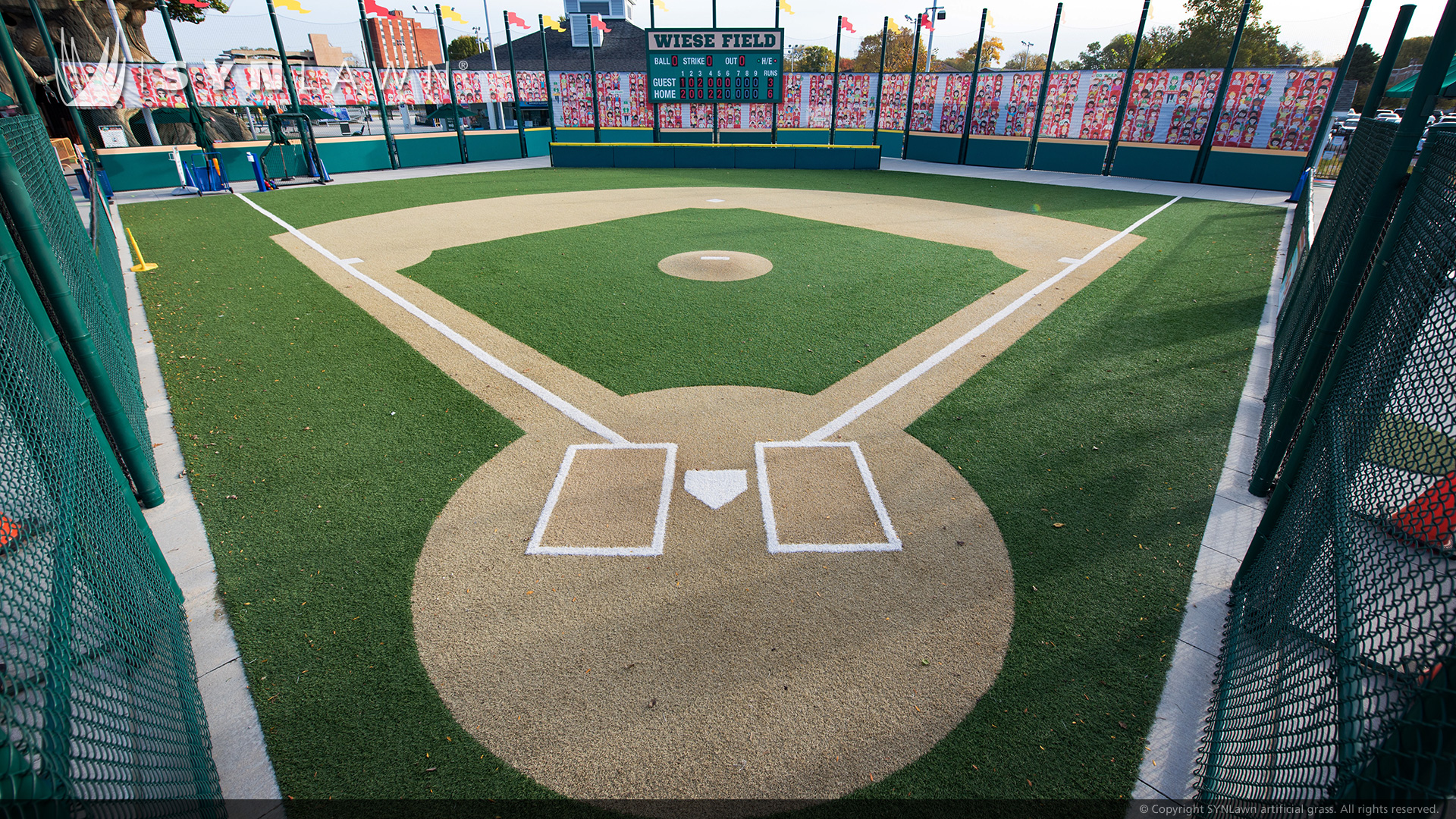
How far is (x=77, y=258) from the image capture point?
5.60 m

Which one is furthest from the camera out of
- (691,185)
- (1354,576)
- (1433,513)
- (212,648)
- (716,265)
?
(691,185)

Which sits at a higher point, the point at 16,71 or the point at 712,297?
the point at 16,71

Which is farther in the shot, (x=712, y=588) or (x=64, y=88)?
(x=64, y=88)

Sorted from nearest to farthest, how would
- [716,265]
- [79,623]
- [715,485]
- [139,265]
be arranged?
1. [79,623]
2. [715,485]
3. [139,265]
4. [716,265]

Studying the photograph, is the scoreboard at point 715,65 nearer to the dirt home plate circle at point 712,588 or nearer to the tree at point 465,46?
the dirt home plate circle at point 712,588

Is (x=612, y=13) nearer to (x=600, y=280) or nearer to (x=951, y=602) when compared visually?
(x=600, y=280)

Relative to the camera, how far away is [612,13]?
63.8 metres

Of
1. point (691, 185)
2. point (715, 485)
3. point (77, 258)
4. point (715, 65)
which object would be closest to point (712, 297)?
point (715, 485)

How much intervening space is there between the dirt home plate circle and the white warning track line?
0.06 meters

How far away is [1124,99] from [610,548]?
26.3m

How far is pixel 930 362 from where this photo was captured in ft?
25.9

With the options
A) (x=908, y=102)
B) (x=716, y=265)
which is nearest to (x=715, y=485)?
(x=716, y=265)

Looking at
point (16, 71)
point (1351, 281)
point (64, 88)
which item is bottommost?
point (1351, 281)

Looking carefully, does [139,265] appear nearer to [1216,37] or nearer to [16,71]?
[16,71]
